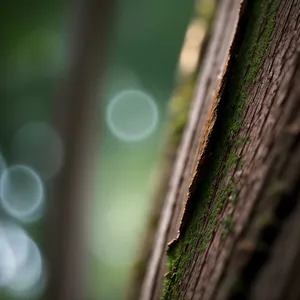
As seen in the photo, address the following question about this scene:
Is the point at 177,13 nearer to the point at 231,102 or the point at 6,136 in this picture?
the point at 6,136

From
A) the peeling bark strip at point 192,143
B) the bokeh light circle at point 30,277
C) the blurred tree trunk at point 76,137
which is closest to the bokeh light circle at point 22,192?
the bokeh light circle at point 30,277

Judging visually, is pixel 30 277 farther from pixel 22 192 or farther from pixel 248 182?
pixel 248 182

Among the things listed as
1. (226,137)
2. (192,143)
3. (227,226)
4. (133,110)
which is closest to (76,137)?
(192,143)

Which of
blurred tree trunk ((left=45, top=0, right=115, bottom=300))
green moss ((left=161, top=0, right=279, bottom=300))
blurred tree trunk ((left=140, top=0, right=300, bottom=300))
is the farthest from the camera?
blurred tree trunk ((left=45, top=0, right=115, bottom=300))

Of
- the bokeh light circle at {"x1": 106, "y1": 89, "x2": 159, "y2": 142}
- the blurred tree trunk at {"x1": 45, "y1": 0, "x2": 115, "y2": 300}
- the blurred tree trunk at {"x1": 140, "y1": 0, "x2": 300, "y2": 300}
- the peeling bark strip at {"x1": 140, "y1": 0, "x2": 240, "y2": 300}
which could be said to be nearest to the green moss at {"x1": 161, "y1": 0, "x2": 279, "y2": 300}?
the blurred tree trunk at {"x1": 140, "y1": 0, "x2": 300, "y2": 300}

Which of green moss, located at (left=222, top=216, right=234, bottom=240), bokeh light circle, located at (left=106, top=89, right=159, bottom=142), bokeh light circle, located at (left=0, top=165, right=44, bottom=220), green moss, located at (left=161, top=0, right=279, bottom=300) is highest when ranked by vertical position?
bokeh light circle, located at (left=106, top=89, right=159, bottom=142)

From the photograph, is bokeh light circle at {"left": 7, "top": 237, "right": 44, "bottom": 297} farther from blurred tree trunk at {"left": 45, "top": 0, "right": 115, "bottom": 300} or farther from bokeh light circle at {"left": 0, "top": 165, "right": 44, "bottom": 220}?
blurred tree trunk at {"left": 45, "top": 0, "right": 115, "bottom": 300}

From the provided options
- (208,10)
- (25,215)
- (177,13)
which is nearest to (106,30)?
(208,10)
